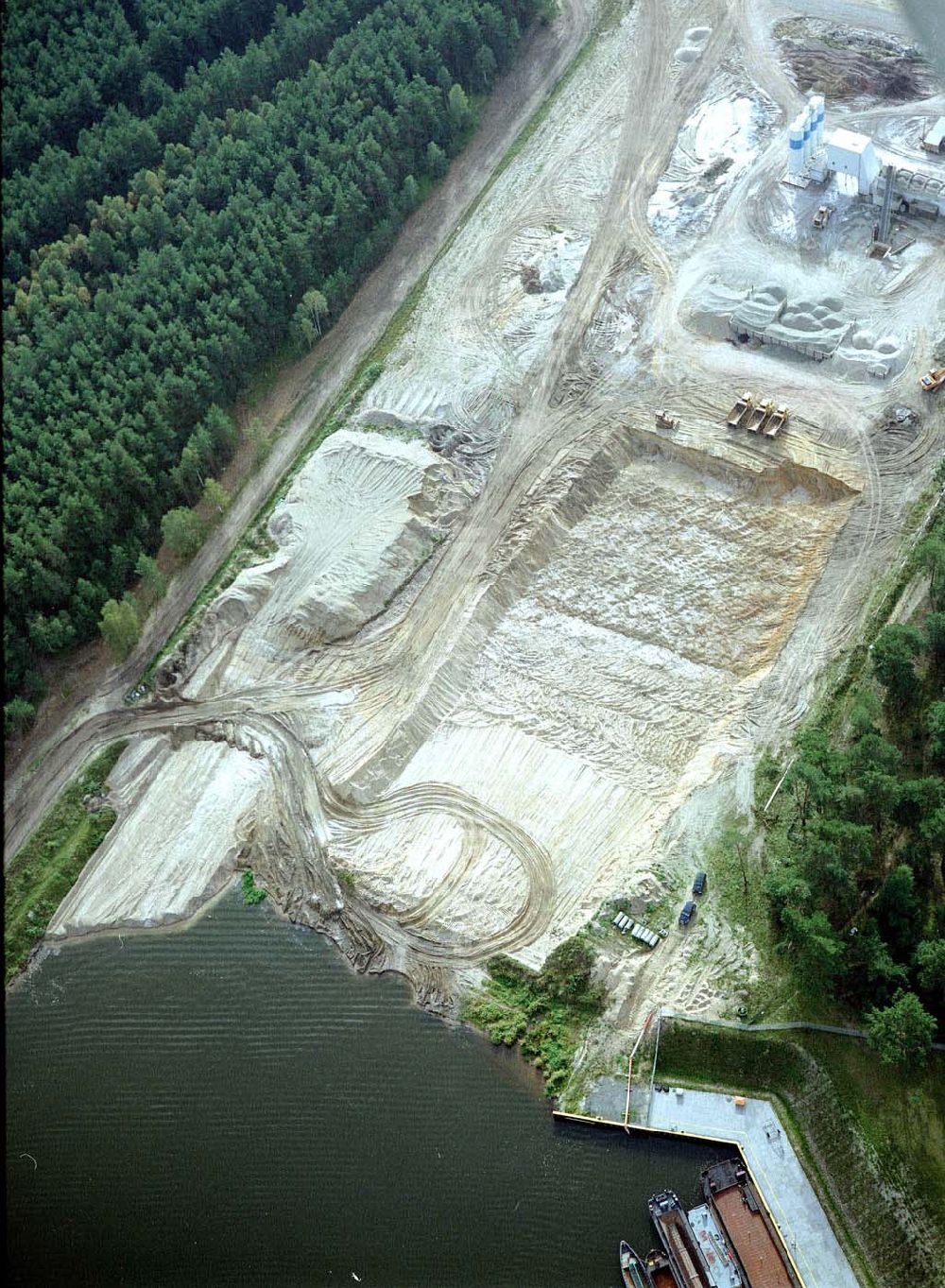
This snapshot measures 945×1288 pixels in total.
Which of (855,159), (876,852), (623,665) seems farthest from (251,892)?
(855,159)

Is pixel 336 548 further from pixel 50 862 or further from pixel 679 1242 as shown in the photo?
pixel 679 1242

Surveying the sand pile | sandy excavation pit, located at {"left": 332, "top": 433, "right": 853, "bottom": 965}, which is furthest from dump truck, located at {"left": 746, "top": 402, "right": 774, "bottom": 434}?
the sand pile

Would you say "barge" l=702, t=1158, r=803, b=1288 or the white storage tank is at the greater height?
the white storage tank

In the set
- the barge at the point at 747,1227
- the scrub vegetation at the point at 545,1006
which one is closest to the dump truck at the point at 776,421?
the scrub vegetation at the point at 545,1006

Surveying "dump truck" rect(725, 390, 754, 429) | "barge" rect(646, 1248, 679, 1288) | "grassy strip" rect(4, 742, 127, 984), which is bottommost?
"barge" rect(646, 1248, 679, 1288)

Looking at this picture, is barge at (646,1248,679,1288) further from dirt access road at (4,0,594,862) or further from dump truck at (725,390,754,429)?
dump truck at (725,390,754,429)

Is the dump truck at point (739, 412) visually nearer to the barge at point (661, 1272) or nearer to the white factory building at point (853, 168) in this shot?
the white factory building at point (853, 168)

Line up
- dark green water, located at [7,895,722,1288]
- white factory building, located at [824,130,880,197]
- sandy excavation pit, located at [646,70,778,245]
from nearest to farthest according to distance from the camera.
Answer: dark green water, located at [7,895,722,1288] → white factory building, located at [824,130,880,197] → sandy excavation pit, located at [646,70,778,245]
